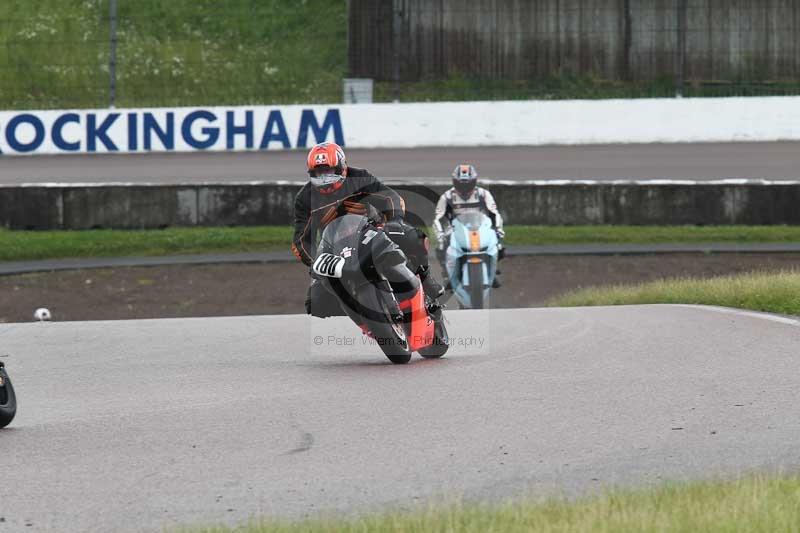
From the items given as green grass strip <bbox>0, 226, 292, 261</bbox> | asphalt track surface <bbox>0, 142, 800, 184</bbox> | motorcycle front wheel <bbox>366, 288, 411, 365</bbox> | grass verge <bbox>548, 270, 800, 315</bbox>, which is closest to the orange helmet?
motorcycle front wheel <bbox>366, 288, 411, 365</bbox>

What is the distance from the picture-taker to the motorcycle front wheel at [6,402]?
6484 millimetres

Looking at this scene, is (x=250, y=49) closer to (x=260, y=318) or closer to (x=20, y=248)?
(x=20, y=248)

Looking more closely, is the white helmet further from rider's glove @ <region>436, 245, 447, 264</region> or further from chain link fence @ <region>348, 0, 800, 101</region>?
chain link fence @ <region>348, 0, 800, 101</region>

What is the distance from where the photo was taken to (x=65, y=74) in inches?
1139

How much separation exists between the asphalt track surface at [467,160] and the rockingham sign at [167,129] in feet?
1.01

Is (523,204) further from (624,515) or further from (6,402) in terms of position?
(624,515)

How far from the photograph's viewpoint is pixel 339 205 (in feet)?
27.0

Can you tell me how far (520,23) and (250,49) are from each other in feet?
24.3

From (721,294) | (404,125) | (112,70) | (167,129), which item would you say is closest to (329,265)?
(721,294)

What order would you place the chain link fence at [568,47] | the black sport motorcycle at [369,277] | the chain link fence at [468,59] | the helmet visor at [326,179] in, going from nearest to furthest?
the black sport motorcycle at [369,277] < the helmet visor at [326,179] < the chain link fence at [468,59] < the chain link fence at [568,47]

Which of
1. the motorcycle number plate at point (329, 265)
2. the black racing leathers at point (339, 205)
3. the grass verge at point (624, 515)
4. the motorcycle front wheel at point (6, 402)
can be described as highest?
the black racing leathers at point (339, 205)

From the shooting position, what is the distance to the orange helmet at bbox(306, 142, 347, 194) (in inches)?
316

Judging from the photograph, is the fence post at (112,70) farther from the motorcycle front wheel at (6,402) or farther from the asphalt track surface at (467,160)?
the motorcycle front wheel at (6,402)

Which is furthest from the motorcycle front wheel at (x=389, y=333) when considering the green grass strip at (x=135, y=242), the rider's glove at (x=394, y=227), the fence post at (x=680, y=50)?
the fence post at (x=680, y=50)
